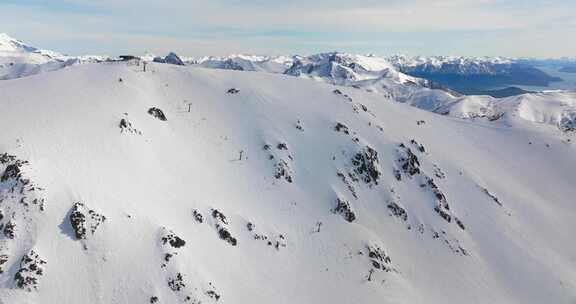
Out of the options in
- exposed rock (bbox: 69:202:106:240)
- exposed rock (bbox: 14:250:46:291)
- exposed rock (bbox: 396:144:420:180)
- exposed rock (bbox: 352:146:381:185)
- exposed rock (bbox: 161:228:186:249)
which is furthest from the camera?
exposed rock (bbox: 396:144:420:180)

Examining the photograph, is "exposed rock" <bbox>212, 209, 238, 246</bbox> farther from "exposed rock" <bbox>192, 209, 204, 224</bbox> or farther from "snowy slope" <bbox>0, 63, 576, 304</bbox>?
"exposed rock" <bbox>192, 209, 204, 224</bbox>

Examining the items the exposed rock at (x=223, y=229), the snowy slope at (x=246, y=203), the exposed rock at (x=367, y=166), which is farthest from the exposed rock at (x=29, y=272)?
the exposed rock at (x=367, y=166)

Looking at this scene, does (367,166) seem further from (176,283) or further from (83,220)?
(83,220)

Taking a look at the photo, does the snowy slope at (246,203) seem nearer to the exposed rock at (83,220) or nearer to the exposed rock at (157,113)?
the exposed rock at (83,220)

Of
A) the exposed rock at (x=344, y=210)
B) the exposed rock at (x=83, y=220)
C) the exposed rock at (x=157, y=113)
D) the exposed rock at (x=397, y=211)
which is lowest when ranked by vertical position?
the exposed rock at (x=397, y=211)

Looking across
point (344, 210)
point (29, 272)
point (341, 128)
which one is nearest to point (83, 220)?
point (29, 272)

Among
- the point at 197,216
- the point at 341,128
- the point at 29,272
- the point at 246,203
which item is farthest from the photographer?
the point at 341,128

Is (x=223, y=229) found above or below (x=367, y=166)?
below

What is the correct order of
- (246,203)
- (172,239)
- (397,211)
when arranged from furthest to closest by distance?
(397,211), (246,203), (172,239)

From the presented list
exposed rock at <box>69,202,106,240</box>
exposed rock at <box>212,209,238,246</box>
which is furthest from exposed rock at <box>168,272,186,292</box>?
exposed rock at <box>69,202,106,240</box>
